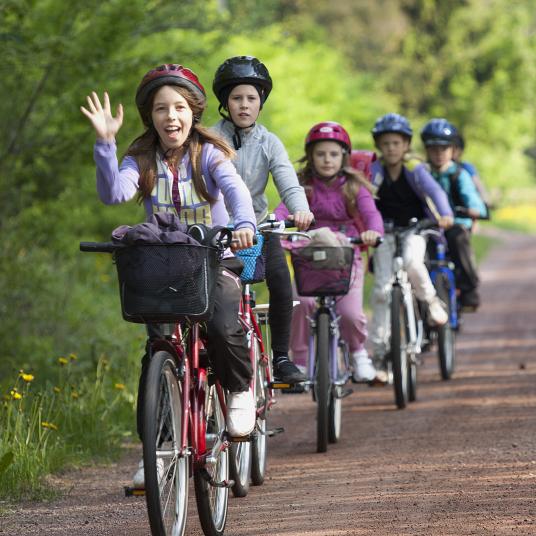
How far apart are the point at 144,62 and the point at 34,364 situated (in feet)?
9.65

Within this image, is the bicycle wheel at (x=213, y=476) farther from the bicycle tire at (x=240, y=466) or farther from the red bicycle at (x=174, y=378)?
the bicycle tire at (x=240, y=466)

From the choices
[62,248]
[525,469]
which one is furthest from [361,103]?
[525,469]

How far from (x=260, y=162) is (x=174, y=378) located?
214 cm

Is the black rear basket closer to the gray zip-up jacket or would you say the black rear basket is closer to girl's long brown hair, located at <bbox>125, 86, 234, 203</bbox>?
girl's long brown hair, located at <bbox>125, 86, 234, 203</bbox>

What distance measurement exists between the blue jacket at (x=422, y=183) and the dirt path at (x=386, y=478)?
151 centimetres

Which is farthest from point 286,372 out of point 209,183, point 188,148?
point 188,148

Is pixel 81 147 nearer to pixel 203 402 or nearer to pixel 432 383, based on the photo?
pixel 432 383

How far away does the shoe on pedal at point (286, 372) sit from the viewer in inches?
287

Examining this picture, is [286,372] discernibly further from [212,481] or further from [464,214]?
[464,214]

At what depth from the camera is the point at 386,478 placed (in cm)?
716

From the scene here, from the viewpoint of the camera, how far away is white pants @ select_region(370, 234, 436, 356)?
10500 mm

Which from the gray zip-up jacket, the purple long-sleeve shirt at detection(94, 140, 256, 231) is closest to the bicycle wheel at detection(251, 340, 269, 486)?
the gray zip-up jacket

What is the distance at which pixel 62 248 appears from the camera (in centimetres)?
1498

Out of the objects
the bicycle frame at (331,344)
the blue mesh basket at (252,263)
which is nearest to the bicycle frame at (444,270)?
the bicycle frame at (331,344)
